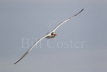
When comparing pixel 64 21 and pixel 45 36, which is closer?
pixel 45 36

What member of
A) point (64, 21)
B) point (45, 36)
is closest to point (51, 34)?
point (45, 36)

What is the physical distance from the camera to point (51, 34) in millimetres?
61531

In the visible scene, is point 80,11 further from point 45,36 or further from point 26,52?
point 26,52

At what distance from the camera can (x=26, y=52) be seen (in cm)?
5475

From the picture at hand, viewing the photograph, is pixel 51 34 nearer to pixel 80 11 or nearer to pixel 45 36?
pixel 45 36

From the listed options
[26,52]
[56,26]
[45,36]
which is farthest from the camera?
[56,26]

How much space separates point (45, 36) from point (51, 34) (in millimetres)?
1419

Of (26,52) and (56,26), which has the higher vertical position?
(56,26)

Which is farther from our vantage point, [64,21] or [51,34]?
[64,21]

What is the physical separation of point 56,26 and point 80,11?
5936 mm

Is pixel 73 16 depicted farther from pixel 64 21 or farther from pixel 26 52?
pixel 26 52

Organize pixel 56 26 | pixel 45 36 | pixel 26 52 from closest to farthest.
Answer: pixel 26 52 → pixel 45 36 → pixel 56 26

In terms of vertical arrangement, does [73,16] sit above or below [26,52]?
above

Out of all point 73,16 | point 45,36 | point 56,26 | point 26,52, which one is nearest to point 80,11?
point 73,16
